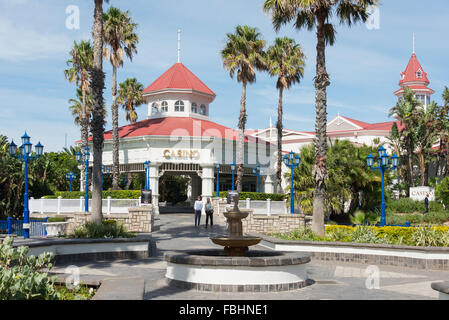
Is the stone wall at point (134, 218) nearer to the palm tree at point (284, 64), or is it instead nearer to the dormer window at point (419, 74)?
the palm tree at point (284, 64)

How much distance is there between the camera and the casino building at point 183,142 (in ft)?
129

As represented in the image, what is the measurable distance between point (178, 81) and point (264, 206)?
785 inches

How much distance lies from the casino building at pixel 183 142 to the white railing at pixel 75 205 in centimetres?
838

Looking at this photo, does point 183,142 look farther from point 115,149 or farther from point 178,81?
point 178,81

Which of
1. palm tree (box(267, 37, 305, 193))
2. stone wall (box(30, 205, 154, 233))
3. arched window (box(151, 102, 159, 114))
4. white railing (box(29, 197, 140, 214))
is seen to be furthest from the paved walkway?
arched window (box(151, 102, 159, 114))

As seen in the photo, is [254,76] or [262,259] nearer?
[262,259]

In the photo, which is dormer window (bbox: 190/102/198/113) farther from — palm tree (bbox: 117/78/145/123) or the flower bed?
the flower bed

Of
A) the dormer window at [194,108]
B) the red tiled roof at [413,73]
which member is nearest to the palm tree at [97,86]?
the dormer window at [194,108]

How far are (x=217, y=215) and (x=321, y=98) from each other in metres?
18.8

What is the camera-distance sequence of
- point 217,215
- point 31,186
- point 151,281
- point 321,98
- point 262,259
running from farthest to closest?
point 31,186 → point 217,215 → point 321,98 → point 151,281 → point 262,259
